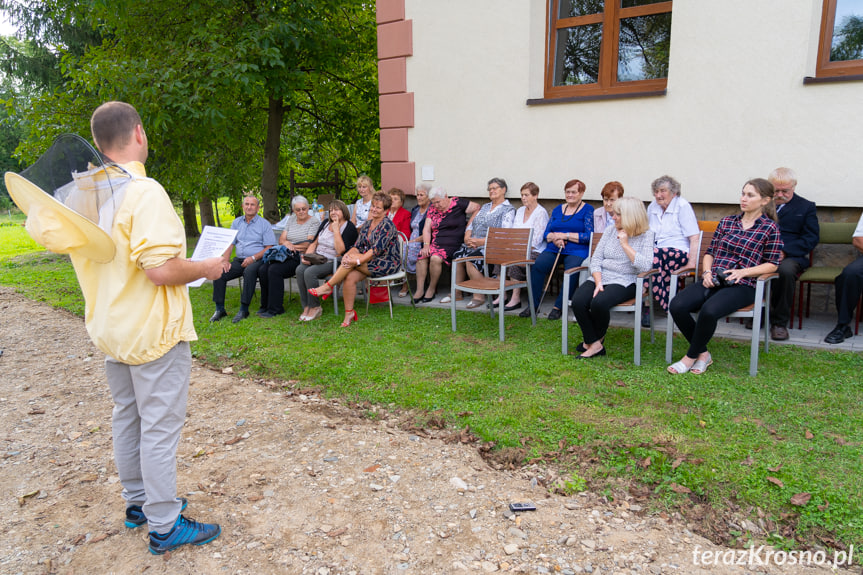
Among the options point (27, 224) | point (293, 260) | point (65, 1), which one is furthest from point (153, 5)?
point (27, 224)

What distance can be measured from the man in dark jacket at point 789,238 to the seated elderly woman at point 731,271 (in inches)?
34.6

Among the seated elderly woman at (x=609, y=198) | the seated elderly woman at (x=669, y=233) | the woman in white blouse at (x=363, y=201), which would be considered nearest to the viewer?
the seated elderly woman at (x=669, y=233)

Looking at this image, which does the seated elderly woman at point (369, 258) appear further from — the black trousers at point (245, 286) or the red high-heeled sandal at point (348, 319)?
the black trousers at point (245, 286)

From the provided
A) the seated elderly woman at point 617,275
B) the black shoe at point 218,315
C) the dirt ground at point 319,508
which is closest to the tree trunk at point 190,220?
the black shoe at point 218,315

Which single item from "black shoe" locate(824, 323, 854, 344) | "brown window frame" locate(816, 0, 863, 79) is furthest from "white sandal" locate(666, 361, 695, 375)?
"brown window frame" locate(816, 0, 863, 79)

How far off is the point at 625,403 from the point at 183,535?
9.32 feet

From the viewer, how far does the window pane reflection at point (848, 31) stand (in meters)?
5.81

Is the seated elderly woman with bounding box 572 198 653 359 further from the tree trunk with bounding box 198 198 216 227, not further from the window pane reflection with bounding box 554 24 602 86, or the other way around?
the tree trunk with bounding box 198 198 216 227

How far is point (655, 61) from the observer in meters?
6.82

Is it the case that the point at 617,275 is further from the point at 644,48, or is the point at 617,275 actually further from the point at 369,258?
the point at 644,48

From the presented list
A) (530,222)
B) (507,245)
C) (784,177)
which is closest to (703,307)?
(784,177)

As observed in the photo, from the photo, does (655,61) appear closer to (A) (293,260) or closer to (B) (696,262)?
(B) (696,262)

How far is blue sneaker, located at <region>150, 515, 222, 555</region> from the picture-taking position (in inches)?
104

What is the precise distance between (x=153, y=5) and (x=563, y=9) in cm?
670
